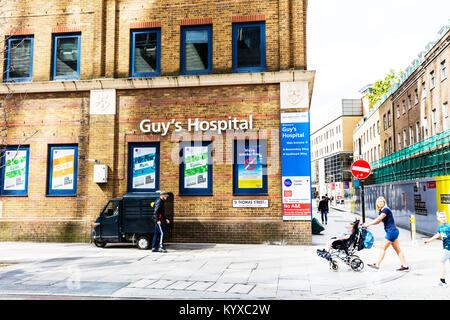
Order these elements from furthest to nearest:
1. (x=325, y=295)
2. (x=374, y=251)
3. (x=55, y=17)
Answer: (x=55, y=17), (x=374, y=251), (x=325, y=295)

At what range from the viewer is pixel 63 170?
1362 centimetres

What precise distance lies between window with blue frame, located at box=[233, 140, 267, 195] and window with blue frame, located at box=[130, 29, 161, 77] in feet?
14.2

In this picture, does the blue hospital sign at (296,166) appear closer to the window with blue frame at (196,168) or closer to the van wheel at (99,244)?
the window with blue frame at (196,168)

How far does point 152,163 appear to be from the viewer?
43.4 feet

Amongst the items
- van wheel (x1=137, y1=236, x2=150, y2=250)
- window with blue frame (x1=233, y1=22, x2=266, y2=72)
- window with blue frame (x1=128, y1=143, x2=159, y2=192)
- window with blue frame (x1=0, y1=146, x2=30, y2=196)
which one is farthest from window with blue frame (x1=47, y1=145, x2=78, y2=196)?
window with blue frame (x1=233, y1=22, x2=266, y2=72)

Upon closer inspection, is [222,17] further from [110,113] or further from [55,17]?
[55,17]

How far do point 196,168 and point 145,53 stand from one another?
16.0ft

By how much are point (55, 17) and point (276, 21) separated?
8552mm

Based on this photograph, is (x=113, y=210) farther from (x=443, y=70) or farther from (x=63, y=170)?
(x=443, y=70)

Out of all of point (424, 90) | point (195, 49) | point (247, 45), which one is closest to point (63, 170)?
point (195, 49)

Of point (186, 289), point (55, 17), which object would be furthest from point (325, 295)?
point (55, 17)

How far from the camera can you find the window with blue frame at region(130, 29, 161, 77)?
44.8ft

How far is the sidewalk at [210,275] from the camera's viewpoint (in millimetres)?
6512

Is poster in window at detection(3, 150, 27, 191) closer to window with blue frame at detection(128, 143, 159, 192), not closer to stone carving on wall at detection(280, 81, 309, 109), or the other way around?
window with blue frame at detection(128, 143, 159, 192)
